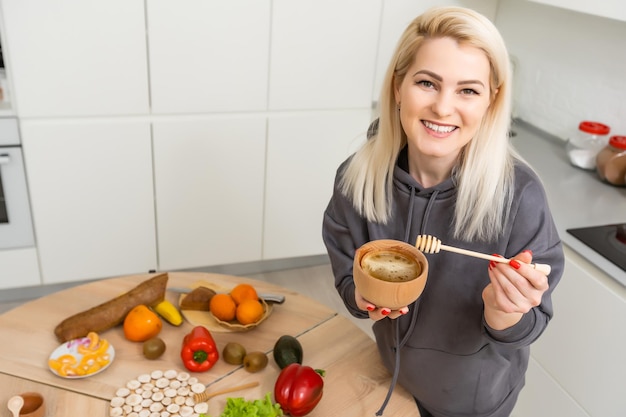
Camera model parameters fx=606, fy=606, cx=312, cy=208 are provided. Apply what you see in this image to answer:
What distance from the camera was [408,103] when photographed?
113 cm

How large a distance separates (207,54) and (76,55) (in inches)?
18.3

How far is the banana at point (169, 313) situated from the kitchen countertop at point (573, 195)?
1.11 meters

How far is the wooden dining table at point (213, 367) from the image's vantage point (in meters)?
1.20

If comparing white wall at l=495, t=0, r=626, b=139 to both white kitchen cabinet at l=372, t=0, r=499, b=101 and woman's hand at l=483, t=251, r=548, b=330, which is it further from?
woman's hand at l=483, t=251, r=548, b=330

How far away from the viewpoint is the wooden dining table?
3.95 feet

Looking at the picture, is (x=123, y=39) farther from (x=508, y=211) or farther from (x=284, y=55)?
(x=508, y=211)

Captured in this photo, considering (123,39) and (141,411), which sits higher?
(123,39)

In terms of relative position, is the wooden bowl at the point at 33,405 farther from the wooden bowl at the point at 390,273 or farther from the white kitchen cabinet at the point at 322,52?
the white kitchen cabinet at the point at 322,52

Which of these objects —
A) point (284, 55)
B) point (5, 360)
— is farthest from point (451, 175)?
point (284, 55)

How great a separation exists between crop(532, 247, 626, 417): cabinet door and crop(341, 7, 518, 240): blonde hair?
0.64 meters

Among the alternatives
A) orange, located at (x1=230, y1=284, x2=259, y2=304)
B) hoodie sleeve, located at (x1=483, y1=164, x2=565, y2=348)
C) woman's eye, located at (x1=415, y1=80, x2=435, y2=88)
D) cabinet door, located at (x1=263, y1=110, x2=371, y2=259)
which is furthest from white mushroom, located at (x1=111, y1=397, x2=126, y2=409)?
cabinet door, located at (x1=263, y1=110, x2=371, y2=259)

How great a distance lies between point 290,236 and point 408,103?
168cm

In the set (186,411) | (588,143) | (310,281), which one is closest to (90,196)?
(310,281)

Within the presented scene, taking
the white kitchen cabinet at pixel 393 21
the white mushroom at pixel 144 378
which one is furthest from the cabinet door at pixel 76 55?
the white mushroom at pixel 144 378
